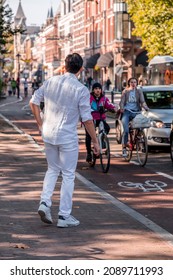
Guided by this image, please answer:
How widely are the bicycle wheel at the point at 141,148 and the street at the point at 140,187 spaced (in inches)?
6.7

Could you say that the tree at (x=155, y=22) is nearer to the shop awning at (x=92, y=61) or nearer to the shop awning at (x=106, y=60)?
the shop awning at (x=106, y=60)

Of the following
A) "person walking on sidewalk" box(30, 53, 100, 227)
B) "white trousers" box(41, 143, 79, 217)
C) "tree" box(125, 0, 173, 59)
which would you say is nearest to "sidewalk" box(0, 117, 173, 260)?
"white trousers" box(41, 143, 79, 217)

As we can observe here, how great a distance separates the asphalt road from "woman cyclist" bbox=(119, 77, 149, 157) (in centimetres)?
65

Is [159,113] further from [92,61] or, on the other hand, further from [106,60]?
[92,61]

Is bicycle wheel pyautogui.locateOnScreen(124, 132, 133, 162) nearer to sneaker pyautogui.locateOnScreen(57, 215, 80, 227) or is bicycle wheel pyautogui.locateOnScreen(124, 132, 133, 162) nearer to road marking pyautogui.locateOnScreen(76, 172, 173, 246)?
road marking pyautogui.locateOnScreen(76, 172, 173, 246)

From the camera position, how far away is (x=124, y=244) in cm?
730

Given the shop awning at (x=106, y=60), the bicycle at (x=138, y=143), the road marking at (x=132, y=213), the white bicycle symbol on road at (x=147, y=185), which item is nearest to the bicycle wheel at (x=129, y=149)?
the bicycle at (x=138, y=143)

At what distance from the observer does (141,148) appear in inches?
581

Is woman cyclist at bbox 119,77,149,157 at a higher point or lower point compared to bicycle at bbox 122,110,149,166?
higher

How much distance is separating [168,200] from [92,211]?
1662mm

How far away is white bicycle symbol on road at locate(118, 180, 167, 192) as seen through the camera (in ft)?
37.9

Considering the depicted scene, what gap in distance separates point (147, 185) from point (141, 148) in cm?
286
